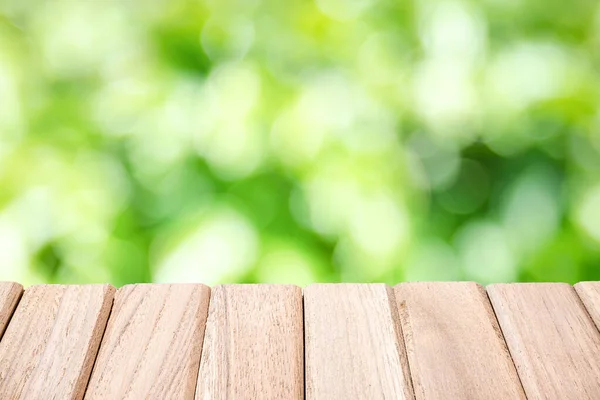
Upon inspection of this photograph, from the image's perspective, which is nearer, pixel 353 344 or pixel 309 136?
pixel 353 344

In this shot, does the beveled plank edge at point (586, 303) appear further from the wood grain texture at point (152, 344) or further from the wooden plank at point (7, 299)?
the wooden plank at point (7, 299)

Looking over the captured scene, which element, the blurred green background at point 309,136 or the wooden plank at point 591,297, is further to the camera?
the blurred green background at point 309,136

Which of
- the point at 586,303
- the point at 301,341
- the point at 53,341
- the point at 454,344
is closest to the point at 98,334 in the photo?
the point at 53,341

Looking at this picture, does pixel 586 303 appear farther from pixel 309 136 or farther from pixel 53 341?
pixel 309 136

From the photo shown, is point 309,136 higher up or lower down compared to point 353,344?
lower down

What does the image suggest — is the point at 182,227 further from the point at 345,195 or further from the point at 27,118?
the point at 27,118

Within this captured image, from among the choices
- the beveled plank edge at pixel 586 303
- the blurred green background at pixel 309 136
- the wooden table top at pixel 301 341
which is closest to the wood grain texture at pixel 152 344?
the wooden table top at pixel 301 341

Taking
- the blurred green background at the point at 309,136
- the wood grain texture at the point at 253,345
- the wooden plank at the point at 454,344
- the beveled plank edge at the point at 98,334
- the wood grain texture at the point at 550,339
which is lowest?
the blurred green background at the point at 309,136

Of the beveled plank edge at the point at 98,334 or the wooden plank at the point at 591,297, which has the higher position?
the beveled plank edge at the point at 98,334
